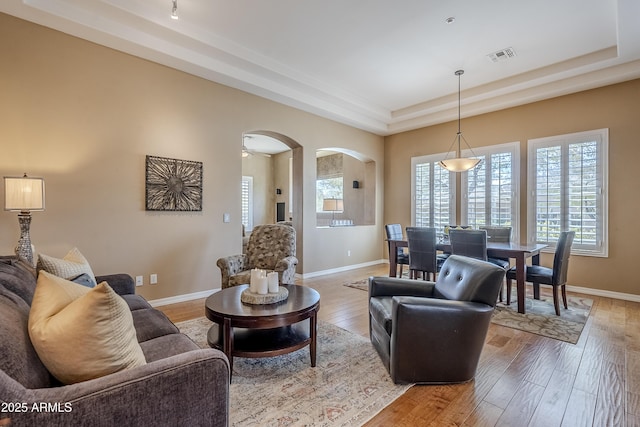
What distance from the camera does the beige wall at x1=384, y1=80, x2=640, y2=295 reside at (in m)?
4.23

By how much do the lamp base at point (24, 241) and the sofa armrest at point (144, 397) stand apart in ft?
8.02

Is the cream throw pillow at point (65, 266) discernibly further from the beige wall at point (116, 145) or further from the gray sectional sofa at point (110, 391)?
the beige wall at point (116, 145)

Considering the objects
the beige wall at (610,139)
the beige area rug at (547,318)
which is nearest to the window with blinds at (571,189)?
the beige wall at (610,139)

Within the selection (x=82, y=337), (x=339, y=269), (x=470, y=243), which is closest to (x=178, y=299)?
(x=339, y=269)

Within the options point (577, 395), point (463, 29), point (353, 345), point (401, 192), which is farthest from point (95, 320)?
point (401, 192)

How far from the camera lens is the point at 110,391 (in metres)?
1.00

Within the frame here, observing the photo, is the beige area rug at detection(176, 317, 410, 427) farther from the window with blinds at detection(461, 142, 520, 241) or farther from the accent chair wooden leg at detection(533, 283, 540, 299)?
the window with blinds at detection(461, 142, 520, 241)

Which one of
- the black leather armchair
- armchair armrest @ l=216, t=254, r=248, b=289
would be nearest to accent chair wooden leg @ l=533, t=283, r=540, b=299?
the black leather armchair

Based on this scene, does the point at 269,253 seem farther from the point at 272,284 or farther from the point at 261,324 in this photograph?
the point at 261,324

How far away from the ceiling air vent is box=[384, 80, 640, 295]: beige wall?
4.54 feet

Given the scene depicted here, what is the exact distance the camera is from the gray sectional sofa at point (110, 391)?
89 cm

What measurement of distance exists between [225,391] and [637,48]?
5.52 metres

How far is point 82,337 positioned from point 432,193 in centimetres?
625

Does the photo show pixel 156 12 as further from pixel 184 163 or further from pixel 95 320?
pixel 95 320
